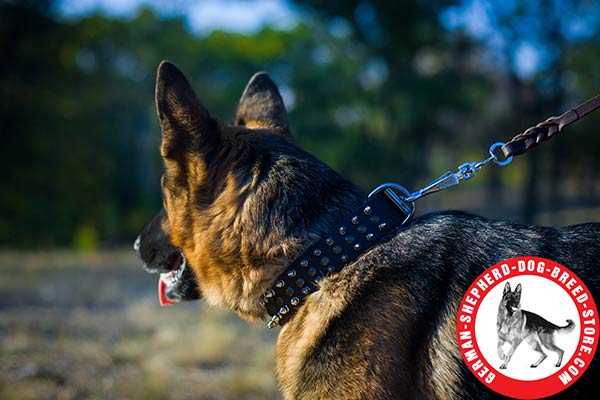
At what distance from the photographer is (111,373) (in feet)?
16.2

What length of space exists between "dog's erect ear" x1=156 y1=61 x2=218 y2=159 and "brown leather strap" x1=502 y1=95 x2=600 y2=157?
1.39 m

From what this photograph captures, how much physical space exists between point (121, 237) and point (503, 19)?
18.0 metres

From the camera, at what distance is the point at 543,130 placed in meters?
2.57

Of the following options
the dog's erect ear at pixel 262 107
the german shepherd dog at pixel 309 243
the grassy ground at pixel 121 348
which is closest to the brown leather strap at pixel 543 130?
the german shepherd dog at pixel 309 243

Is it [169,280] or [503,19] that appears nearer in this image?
[169,280]

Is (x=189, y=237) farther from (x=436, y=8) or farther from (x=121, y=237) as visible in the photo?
(x=121, y=237)

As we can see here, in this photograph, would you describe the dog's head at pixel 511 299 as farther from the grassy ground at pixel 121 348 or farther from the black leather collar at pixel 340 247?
the grassy ground at pixel 121 348

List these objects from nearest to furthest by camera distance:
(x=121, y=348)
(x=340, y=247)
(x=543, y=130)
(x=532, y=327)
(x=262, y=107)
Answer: (x=532, y=327) < (x=340, y=247) < (x=543, y=130) < (x=262, y=107) < (x=121, y=348)

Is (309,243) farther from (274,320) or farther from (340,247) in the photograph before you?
(274,320)

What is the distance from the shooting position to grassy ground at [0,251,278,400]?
457 centimetres

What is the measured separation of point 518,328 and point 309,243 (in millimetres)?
853

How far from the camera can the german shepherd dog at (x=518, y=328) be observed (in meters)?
1.93

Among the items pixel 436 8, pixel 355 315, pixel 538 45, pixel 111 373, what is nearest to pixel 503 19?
pixel 538 45

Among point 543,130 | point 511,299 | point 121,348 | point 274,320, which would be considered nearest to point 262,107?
point 274,320
